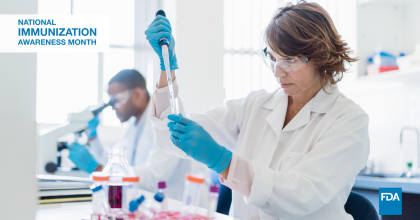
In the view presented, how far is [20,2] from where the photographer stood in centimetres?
39

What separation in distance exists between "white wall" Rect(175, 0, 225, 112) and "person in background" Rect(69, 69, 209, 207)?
0.69m

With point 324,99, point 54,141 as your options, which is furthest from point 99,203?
point 54,141

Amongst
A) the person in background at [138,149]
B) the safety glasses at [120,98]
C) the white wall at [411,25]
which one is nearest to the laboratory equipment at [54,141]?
the person in background at [138,149]

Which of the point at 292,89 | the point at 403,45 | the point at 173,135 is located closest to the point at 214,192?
the point at 173,135

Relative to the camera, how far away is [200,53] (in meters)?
3.45

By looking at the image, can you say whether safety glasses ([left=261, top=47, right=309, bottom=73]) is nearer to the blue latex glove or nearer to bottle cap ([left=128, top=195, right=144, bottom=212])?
bottle cap ([left=128, top=195, right=144, bottom=212])

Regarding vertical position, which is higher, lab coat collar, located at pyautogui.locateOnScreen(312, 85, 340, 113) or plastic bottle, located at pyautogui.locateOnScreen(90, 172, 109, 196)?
lab coat collar, located at pyautogui.locateOnScreen(312, 85, 340, 113)

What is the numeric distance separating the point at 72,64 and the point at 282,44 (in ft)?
9.11

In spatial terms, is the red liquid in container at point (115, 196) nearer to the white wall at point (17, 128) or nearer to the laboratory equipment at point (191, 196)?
the laboratory equipment at point (191, 196)

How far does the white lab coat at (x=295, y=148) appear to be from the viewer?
1.11 meters

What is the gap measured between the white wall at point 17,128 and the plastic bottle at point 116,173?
0.51 metres

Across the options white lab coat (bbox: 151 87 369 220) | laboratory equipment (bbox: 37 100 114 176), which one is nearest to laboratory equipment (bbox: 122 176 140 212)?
white lab coat (bbox: 151 87 369 220)

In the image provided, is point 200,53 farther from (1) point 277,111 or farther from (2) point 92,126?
(1) point 277,111

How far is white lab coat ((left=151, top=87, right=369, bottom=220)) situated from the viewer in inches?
43.8
